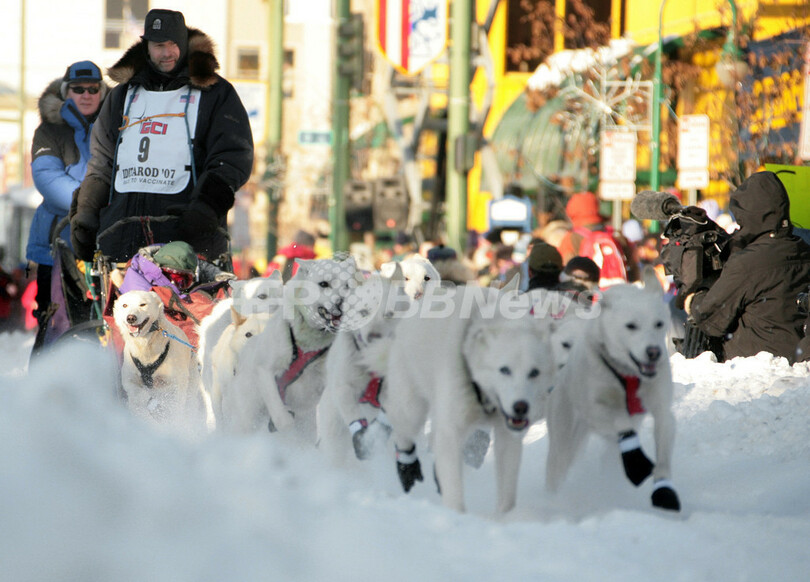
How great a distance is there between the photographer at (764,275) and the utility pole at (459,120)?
19.9 ft

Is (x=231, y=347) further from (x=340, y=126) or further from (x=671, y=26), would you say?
(x=671, y=26)

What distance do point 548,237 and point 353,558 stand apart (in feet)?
26.9

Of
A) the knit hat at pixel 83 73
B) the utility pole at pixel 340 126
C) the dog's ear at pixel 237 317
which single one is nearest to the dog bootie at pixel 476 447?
the dog's ear at pixel 237 317

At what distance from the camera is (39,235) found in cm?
720

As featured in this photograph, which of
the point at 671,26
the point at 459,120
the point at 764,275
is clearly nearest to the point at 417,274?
the point at 764,275

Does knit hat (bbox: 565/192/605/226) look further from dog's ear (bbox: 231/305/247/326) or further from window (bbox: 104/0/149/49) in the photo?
window (bbox: 104/0/149/49)

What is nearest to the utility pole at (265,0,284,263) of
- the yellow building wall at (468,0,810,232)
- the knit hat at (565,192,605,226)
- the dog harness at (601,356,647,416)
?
A: the yellow building wall at (468,0,810,232)

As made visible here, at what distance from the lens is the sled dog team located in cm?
370

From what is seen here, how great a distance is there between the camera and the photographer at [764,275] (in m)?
7.16

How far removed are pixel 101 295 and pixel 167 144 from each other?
1.27 m

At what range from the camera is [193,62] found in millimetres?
5461

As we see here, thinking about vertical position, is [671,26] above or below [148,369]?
above

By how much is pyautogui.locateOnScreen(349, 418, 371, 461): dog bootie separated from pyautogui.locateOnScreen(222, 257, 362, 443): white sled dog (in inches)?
18.2

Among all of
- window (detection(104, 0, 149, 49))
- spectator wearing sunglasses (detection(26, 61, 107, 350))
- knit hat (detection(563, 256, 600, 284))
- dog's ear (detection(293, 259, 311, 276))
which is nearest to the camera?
dog's ear (detection(293, 259, 311, 276))
